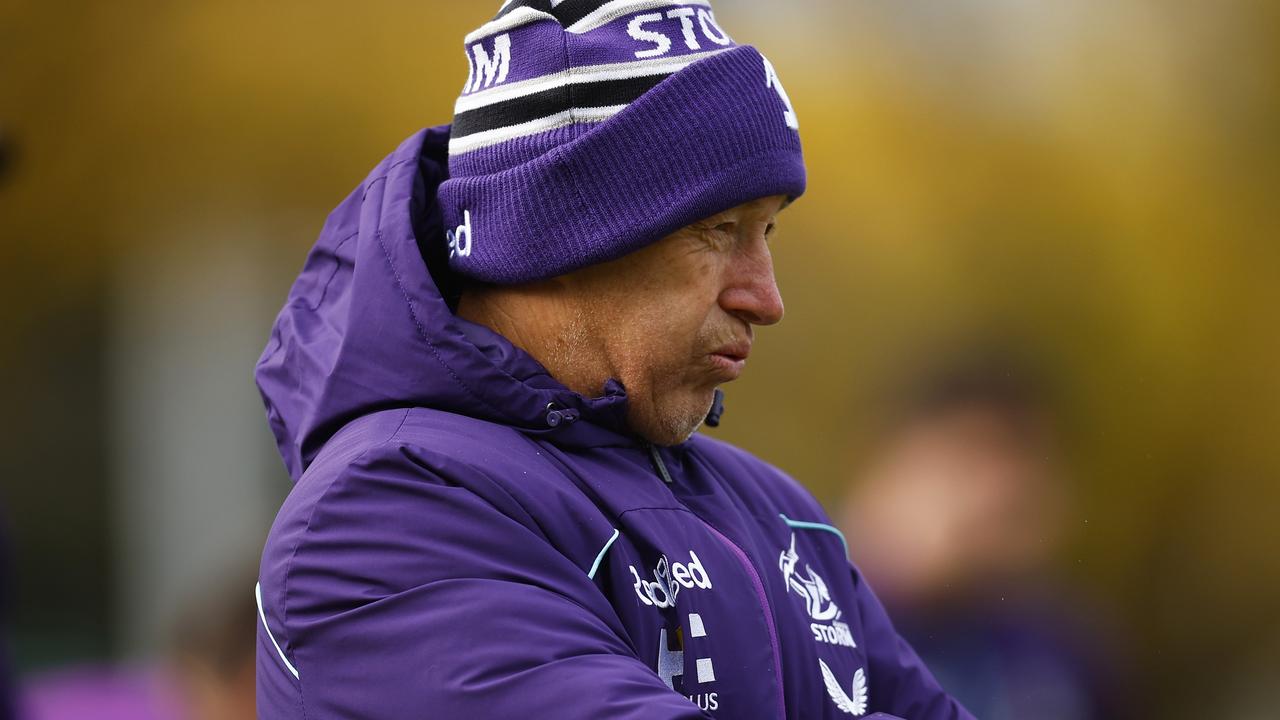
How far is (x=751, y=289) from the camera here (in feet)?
6.49

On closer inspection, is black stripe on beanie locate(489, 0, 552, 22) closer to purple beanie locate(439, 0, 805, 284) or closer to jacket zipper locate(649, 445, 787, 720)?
purple beanie locate(439, 0, 805, 284)

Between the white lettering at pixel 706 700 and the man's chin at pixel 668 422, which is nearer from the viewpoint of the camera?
the white lettering at pixel 706 700

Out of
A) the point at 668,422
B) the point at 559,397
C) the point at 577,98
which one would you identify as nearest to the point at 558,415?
the point at 559,397

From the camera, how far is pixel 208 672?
3730 mm

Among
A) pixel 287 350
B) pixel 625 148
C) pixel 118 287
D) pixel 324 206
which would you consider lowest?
pixel 118 287

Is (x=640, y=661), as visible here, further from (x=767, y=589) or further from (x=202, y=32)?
(x=202, y=32)

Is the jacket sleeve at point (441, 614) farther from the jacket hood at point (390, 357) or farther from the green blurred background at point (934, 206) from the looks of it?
the green blurred background at point (934, 206)

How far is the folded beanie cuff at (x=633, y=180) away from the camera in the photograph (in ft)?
6.24

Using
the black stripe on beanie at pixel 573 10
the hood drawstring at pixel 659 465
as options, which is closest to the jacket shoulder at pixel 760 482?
the hood drawstring at pixel 659 465

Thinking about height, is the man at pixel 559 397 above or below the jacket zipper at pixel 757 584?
above

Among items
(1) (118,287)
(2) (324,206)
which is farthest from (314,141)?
(1) (118,287)

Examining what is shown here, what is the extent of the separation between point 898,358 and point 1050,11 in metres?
1.44

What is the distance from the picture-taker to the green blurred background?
5336 mm

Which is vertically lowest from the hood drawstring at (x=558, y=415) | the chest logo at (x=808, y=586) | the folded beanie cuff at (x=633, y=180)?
the chest logo at (x=808, y=586)
